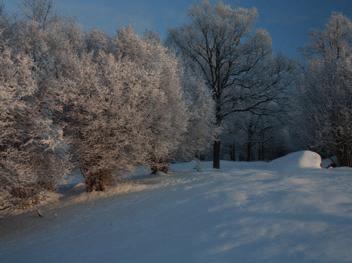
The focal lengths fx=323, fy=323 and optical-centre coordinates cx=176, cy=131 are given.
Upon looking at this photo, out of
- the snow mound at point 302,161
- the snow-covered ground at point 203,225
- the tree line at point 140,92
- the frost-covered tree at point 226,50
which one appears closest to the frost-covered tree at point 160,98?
the tree line at point 140,92

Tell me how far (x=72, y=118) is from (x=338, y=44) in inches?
911

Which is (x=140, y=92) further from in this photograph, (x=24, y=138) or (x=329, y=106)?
(x=329, y=106)

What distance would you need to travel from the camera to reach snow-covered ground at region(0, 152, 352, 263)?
6488mm

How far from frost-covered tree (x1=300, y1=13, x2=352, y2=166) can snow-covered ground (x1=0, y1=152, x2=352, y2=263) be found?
337 inches

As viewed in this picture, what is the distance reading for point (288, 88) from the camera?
2566cm

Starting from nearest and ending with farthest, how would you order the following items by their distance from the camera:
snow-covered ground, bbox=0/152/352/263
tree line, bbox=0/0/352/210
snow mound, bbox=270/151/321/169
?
snow-covered ground, bbox=0/152/352/263 → tree line, bbox=0/0/352/210 → snow mound, bbox=270/151/321/169

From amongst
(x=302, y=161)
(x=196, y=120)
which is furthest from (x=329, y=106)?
(x=196, y=120)

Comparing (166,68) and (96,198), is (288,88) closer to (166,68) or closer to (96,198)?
(166,68)

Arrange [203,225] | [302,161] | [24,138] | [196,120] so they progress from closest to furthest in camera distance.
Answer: [203,225] → [24,138] → [302,161] → [196,120]

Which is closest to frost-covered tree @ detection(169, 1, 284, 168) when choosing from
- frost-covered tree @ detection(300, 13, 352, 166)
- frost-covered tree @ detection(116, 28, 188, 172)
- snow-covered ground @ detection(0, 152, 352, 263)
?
frost-covered tree @ detection(300, 13, 352, 166)

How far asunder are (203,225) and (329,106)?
1463 cm

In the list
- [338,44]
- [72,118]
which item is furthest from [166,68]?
[338,44]

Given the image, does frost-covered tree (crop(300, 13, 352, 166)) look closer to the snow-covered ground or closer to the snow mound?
the snow mound

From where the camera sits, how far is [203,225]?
8219 millimetres
